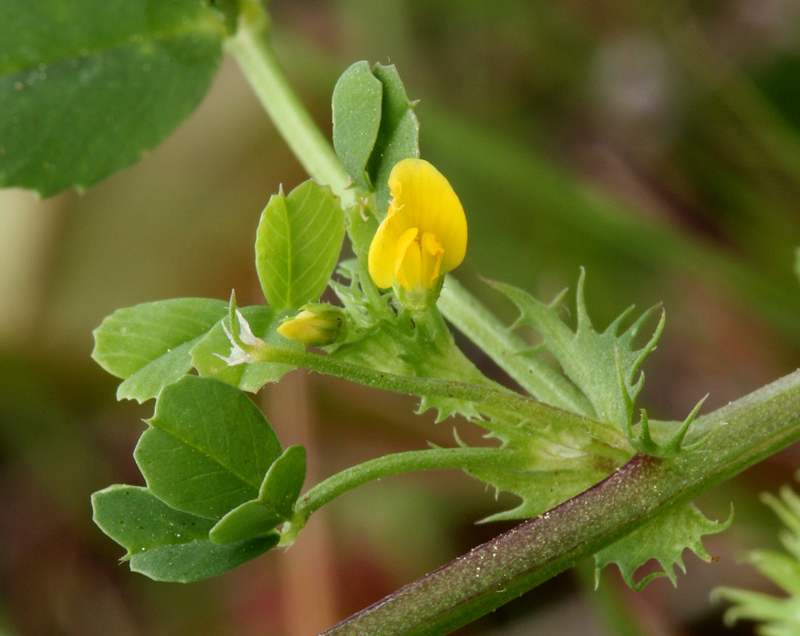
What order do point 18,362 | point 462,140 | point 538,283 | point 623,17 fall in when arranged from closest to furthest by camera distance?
point 462,140 < point 538,283 < point 18,362 < point 623,17

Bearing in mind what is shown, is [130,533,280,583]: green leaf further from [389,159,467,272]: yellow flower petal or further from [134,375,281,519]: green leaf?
[389,159,467,272]: yellow flower petal

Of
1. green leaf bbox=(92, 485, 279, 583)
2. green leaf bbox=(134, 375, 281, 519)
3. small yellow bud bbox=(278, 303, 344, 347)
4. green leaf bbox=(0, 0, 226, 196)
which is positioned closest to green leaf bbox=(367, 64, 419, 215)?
small yellow bud bbox=(278, 303, 344, 347)

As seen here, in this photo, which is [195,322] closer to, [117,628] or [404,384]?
[404,384]

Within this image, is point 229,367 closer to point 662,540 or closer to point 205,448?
point 205,448

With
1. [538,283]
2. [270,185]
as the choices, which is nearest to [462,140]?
[538,283]

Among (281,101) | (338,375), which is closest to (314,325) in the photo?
(338,375)

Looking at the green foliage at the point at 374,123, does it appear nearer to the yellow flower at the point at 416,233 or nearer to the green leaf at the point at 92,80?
the yellow flower at the point at 416,233
